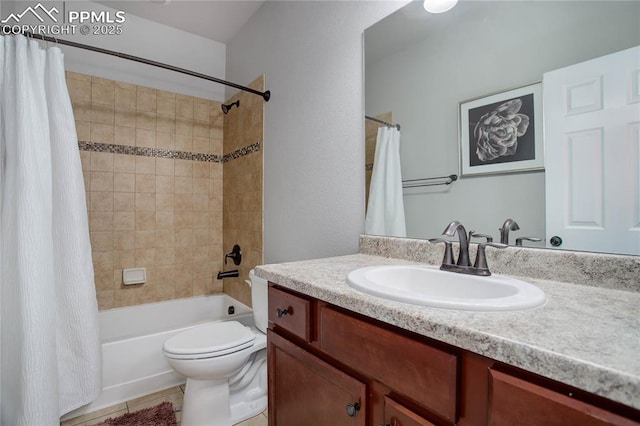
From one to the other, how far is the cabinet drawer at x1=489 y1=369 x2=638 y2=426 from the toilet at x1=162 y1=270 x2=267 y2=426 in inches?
49.2

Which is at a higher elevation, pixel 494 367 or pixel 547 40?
pixel 547 40

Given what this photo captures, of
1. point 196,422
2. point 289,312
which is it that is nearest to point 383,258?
point 289,312

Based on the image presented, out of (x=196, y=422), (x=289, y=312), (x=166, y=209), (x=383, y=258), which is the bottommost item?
(x=196, y=422)

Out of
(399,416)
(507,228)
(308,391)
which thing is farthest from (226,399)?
(507,228)

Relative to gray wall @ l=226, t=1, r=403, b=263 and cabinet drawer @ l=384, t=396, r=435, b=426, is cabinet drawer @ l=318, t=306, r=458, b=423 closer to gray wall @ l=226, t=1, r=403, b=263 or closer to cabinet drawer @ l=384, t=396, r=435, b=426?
cabinet drawer @ l=384, t=396, r=435, b=426

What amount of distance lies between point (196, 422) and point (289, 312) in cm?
102

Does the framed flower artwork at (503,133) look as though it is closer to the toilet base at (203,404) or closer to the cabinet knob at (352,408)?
the cabinet knob at (352,408)

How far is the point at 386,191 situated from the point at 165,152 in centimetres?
199

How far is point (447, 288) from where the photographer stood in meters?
0.89

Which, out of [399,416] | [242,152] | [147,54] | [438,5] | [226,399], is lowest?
[226,399]

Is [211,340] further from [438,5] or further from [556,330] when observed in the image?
[438,5]

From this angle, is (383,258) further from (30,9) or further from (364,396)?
(30,9)

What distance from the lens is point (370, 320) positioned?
2.18 ft

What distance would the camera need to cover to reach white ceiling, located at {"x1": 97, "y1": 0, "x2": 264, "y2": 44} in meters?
2.14
